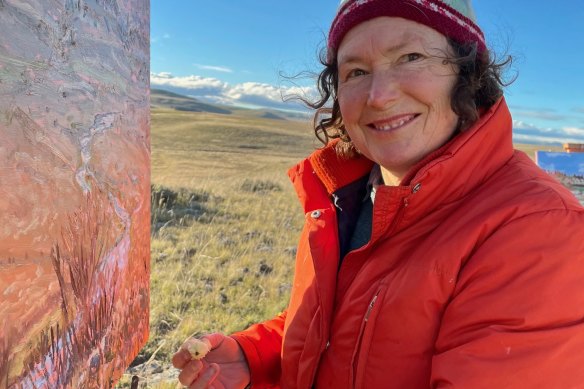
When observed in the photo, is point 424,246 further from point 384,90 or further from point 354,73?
point 354,73

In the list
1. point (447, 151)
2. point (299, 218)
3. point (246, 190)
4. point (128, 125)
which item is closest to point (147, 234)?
point (128, 125)

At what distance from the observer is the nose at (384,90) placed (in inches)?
64.8

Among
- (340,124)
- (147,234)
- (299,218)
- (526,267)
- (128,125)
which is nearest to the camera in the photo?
(526,267)

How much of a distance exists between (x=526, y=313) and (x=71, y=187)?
1160 mm

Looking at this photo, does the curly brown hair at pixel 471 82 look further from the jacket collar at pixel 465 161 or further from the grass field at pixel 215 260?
the grass field at pixel 215 260

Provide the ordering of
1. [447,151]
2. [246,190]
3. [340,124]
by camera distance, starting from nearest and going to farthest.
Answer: [447,151]
[340,124]
[246,190]

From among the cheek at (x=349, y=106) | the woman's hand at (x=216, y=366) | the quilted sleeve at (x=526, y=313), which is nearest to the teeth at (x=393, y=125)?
the cheek at (x=349, y=106)

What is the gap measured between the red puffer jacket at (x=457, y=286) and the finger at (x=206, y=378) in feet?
0.85

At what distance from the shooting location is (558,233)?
1.19 m

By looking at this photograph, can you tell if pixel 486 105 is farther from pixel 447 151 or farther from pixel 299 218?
pixel 299 218

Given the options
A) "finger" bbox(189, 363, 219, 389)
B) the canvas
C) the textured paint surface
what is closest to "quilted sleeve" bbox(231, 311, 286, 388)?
"finger" bbox(189, 363, 219, 389)

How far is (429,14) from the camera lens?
158 centimetres

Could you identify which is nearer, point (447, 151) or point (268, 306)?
point (447, 151)

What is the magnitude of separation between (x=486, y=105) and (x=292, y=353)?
3.64 ft
